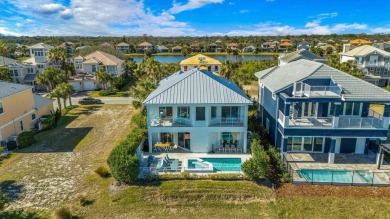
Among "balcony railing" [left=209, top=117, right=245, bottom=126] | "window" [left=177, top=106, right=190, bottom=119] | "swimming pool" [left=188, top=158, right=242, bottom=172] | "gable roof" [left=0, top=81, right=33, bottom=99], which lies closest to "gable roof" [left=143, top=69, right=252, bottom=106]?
"window" [left=177, top=106, right=190, bottom=119]

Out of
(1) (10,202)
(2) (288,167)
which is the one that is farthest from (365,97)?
(1) (10,202)

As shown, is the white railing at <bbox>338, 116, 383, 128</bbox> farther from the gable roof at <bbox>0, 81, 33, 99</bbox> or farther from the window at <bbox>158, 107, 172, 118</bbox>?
the gable roof at <bbox>0, 81, 33, 99</bbox>

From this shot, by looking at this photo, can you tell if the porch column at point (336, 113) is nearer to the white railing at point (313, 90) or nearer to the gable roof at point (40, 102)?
the white railing at point (313, 90)

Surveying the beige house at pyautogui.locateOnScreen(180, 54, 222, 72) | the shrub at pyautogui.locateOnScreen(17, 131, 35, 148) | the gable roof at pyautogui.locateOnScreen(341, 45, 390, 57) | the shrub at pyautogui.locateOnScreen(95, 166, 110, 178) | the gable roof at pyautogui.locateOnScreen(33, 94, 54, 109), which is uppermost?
the gable roof at pyautogui.locateOnScreen(341, 45, 390, 57)

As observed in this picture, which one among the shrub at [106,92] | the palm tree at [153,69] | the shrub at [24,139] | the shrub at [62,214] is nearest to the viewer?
the shrub at [62,214]

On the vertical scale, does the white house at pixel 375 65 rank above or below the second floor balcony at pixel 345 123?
above

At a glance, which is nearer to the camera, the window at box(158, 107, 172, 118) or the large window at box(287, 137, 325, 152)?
the large window at box(287, 137, 325, 152)

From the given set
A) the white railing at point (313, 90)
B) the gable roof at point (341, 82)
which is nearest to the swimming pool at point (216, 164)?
the gable roof at point (341, 82)
